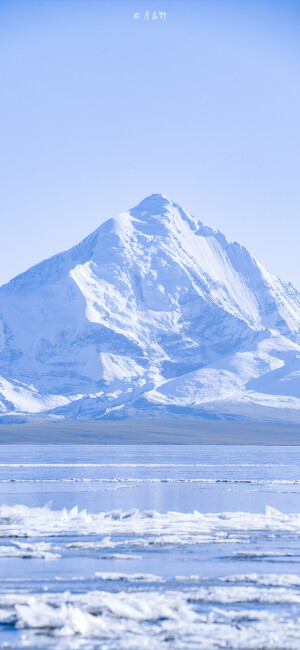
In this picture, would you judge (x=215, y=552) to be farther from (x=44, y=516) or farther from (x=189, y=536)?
(x=44, y=516)

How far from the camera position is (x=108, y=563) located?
37375 millimetres

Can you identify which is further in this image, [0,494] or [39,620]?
[0,494]

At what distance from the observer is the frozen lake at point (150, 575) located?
26998 mm

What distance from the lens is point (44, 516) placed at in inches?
2010

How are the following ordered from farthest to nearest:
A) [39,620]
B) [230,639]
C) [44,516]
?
[44,516] → [39,620] → [230,639]

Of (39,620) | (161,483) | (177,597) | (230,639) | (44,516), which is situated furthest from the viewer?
(161,483)

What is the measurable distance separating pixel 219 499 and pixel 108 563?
30866 millimetres

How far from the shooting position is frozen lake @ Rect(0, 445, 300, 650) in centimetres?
2700

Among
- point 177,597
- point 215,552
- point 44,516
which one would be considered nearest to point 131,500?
point 44,516

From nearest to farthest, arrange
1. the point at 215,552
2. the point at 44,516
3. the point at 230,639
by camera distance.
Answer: the point at 230,639 → the point at 215,552 → the point at 44,516

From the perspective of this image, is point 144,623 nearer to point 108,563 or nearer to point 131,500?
point 108,563

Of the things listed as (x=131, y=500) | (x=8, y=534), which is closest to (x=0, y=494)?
(x=131, y=500)

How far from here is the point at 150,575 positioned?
114 ft

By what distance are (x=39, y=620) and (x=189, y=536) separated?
1778 centimetres
